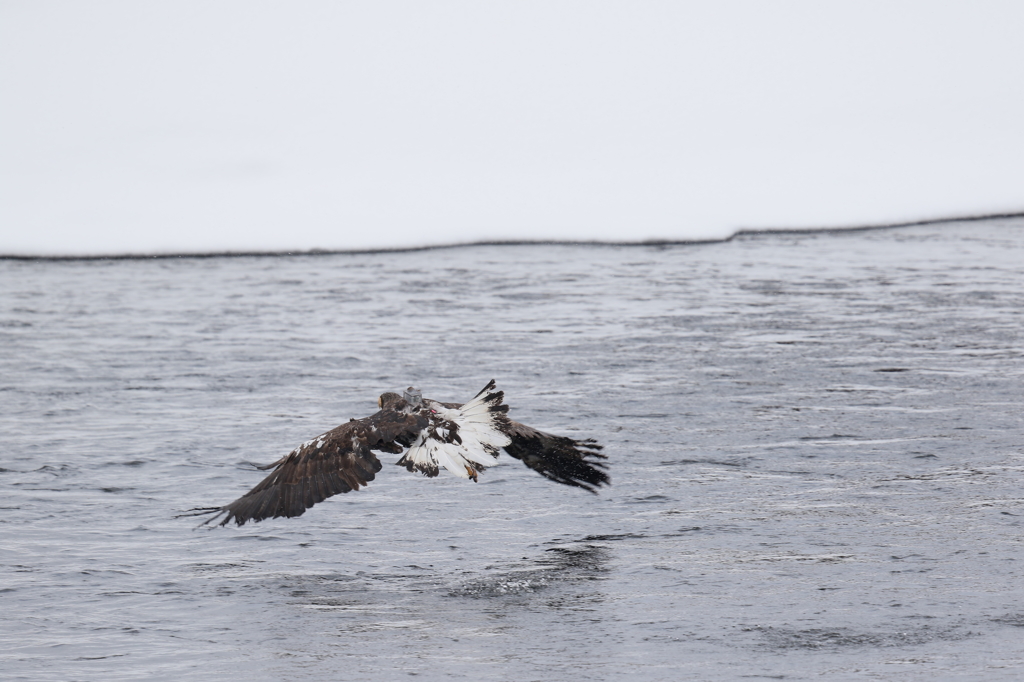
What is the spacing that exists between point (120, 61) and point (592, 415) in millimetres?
8914

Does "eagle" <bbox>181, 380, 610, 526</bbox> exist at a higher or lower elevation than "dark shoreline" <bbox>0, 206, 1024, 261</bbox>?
lower

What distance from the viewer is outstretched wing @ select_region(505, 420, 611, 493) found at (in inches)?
242

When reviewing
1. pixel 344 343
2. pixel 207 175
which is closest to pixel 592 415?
pixel 344 343

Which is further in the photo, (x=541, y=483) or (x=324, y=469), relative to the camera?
(x=541, y=483)

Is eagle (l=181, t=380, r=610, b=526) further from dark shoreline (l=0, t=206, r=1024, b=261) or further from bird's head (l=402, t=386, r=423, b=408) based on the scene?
dark shoreline (l=0, t=206, r=1024, b=261)

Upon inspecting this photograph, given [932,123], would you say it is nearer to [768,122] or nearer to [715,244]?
[768,122]

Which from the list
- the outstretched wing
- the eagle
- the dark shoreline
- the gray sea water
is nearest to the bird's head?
the eagle

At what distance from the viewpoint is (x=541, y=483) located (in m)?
6.77

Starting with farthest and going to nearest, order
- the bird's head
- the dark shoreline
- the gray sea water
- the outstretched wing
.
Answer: the dark shoreline → the outstretched wing → the bird's head → the gray sea water

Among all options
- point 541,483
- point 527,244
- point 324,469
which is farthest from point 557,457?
point 527,244

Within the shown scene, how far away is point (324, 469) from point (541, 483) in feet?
4.64

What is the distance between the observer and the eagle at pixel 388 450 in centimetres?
566

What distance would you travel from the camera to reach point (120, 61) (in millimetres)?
14578

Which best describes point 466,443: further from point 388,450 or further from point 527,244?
point 527,244
